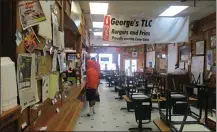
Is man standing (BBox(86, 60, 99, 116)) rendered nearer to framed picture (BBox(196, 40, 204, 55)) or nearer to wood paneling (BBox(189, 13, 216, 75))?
wood paneling (BBox(189, 13, 216, 75))

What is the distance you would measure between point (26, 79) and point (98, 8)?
564 centimetres

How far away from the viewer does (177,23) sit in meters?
6.29

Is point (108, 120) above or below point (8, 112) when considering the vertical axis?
below

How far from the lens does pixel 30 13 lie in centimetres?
147

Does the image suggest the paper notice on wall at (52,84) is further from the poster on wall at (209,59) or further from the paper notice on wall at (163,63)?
the paper notice on wall at (163,63)

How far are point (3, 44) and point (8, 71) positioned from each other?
0.23 metres

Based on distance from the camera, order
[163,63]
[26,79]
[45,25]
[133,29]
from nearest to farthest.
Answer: [26,79], [45,25], [133,29], [163,63]

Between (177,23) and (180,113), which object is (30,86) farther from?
(177,23)

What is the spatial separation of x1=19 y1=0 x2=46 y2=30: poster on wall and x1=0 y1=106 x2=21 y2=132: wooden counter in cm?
53

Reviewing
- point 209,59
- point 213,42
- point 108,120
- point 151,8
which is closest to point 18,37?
point 108,120

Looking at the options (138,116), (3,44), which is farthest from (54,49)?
(138,116)

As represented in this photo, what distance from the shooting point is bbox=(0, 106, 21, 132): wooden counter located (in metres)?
1.12

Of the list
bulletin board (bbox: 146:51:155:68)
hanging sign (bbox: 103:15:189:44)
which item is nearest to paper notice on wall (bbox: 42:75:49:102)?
hanging sign (bbox: 103:15:189:44)

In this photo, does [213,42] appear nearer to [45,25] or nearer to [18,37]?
[45,25]
